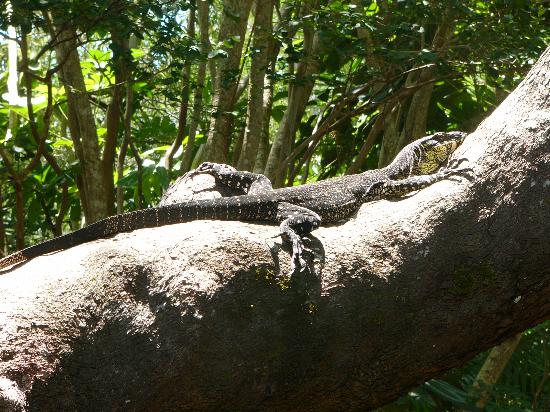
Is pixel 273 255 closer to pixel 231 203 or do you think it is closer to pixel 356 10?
pixel 231 203

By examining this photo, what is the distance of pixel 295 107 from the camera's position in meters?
8.73

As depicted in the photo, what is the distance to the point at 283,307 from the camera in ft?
10.6

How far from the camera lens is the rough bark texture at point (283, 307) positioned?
3016 millimetres

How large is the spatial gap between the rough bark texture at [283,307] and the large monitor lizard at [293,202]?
29cm

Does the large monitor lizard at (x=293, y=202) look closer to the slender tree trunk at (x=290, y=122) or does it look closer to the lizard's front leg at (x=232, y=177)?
the lizard's front leg at (x=232, y=177)

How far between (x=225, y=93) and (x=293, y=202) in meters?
3.38

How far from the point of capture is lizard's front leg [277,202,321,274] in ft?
11.1

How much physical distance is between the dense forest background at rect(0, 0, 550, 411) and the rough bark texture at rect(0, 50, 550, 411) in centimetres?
281

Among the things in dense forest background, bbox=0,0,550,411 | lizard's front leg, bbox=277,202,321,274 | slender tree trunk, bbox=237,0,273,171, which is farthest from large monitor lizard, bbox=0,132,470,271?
slender tree trunk, bbox=237,0,273,171

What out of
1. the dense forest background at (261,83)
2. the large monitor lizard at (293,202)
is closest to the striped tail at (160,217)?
the large monitor lizard at (293,202)

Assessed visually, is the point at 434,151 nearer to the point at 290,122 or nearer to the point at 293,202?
the point at 293,202

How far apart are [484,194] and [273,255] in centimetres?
110

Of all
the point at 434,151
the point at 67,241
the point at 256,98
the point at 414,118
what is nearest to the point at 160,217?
the point at 67,241

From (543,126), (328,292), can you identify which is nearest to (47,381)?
(328,292)
